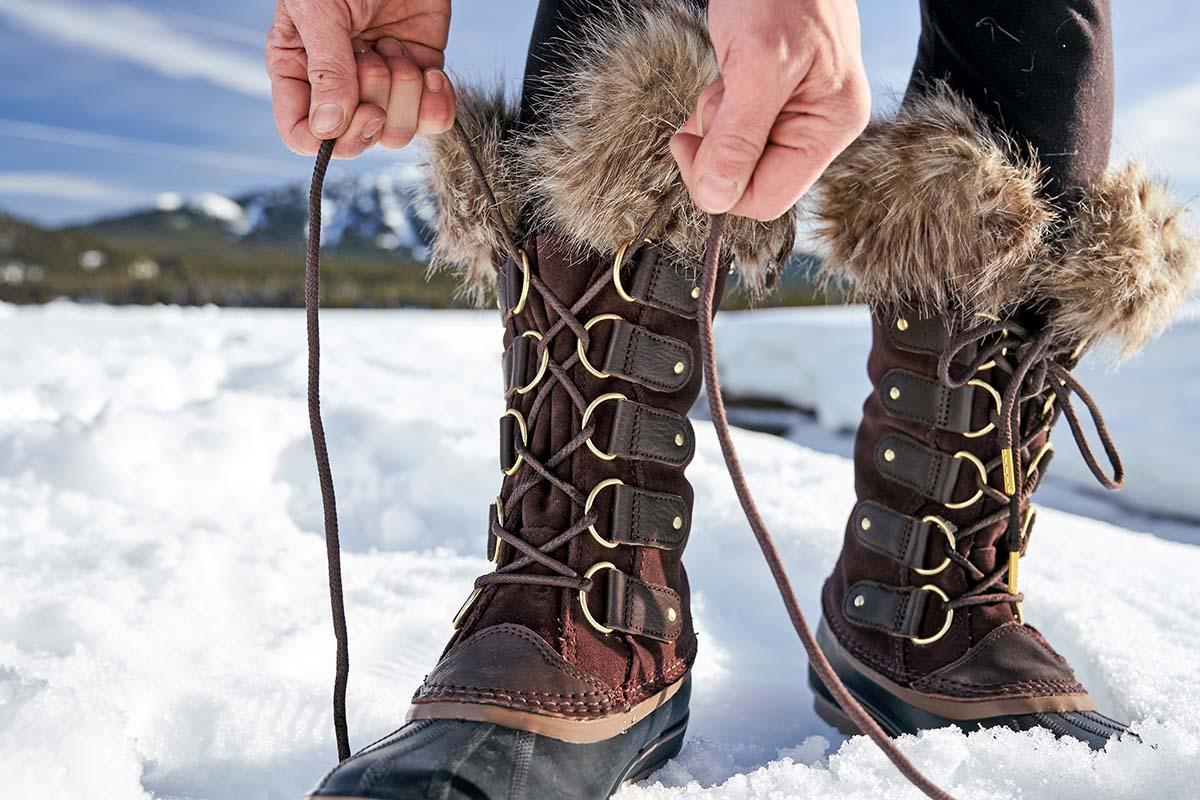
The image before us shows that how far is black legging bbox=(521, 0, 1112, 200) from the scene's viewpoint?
869mm

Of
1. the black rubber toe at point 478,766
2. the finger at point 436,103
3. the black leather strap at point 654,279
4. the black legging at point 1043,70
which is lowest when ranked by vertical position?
the black rubber toe at point 478,766

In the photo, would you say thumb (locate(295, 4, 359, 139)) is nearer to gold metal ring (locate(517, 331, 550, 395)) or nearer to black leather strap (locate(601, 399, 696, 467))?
gold metal ring (locate(517, 331, 550, 395))

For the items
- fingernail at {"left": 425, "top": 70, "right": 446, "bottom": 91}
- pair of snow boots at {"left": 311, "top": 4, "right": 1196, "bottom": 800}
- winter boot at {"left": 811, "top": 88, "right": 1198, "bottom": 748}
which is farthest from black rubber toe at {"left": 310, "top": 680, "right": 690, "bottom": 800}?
fingernail at {"left": 425, "top": 70, "right": 446, "bottom": 91}

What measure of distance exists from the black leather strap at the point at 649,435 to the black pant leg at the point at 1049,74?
0.48 m

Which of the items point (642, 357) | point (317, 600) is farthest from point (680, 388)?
point (317, 600)

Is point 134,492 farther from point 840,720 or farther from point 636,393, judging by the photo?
point 840,720

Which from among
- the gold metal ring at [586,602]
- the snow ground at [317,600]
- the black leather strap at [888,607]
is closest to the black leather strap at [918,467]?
the black leather strap at [888,607]

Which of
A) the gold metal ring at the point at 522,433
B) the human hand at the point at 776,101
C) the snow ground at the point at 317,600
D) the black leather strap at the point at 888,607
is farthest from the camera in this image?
the black leather strap at the point at 888,607

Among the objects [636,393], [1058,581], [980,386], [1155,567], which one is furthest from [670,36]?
[1155,567]

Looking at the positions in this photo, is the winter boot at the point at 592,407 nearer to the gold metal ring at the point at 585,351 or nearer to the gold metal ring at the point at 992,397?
the gold metal ring at the point at 585,351

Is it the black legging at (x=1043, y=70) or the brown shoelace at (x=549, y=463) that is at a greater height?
the black legging at (x=1043, y=70)

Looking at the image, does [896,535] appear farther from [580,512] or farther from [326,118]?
[326,118]

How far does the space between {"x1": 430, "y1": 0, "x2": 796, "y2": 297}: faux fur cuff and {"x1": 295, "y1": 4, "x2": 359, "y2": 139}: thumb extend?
0.40 ft

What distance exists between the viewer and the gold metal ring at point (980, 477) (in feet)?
3.01
